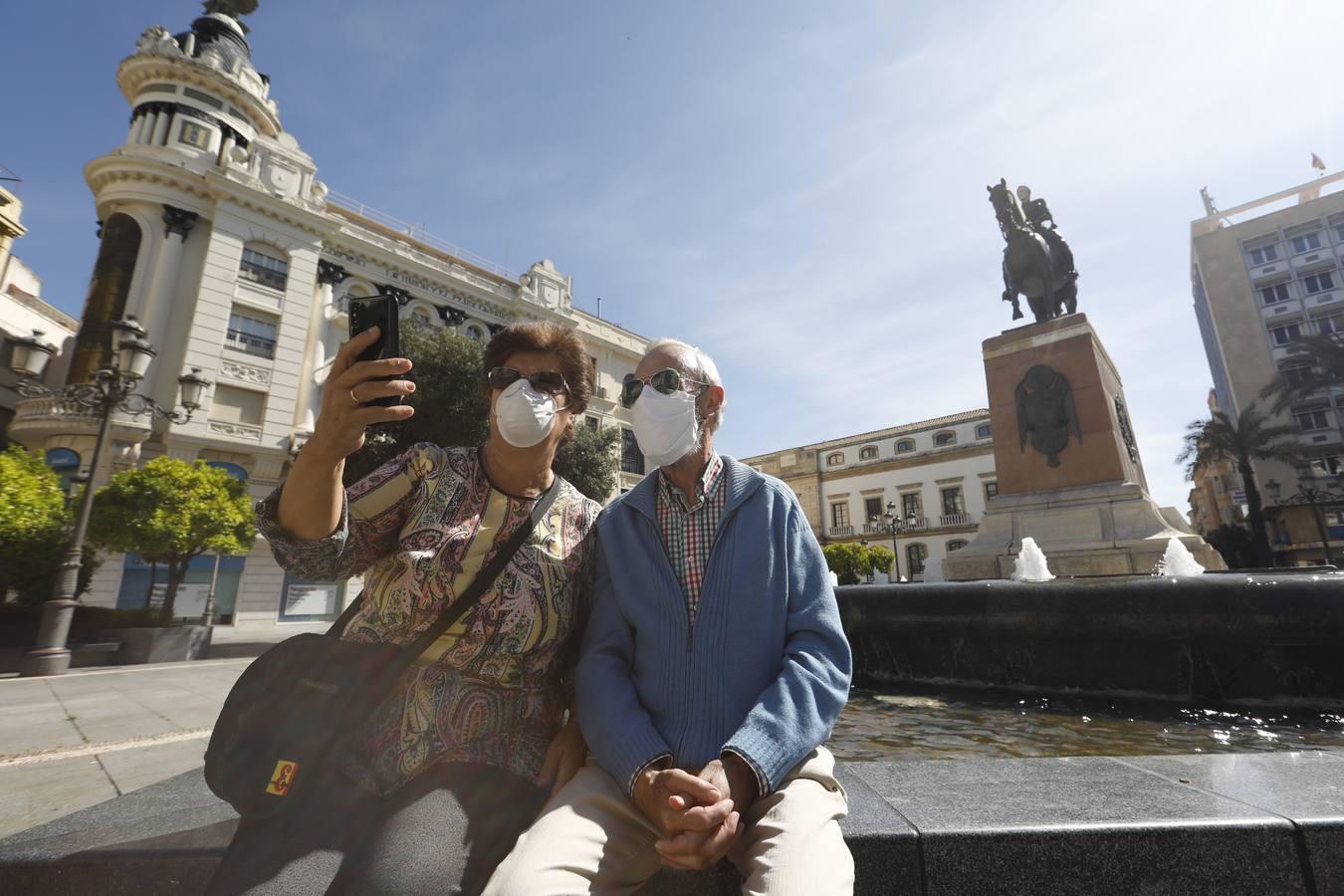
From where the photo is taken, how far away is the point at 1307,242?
42000mm

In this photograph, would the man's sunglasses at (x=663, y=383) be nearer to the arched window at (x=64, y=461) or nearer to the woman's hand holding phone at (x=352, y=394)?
the woman's hand holding phone at (x=352, y=394)

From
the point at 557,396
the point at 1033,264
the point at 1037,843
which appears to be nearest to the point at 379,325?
the point at 557,396

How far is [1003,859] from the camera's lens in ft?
4.27

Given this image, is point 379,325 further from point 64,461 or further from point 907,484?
point 907,484

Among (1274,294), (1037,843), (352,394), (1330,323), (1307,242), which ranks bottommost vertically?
(1037,843)

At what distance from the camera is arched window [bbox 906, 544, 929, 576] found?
127ft

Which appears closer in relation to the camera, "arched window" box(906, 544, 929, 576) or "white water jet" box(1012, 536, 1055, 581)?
"white water jet" box(1012, 536, 1055, 581)

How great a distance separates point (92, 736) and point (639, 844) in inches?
225

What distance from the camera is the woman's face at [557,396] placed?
6.14 ft

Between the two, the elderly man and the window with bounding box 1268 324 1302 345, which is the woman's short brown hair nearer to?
the elderly man

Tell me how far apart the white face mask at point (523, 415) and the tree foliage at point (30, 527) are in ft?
38.7

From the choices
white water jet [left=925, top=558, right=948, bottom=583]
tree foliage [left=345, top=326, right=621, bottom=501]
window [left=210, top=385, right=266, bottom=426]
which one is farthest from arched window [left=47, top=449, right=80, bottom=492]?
white water jet [left=925, top=558, right=948, bottom=583]

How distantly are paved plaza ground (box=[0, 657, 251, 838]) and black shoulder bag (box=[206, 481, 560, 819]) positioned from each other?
8.33 feet

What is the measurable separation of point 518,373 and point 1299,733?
422 centimetres
